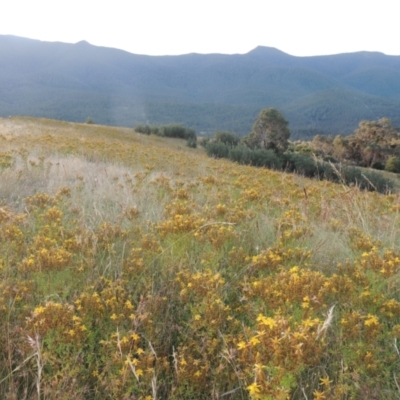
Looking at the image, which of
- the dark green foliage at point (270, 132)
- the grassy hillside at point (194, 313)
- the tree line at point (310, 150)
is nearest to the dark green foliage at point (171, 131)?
the tree line at point (310, 150)

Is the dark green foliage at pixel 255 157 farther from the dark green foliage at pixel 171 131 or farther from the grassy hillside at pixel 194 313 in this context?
the grassy hillside at pixel 194 313

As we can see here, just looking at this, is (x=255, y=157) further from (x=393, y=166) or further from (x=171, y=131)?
(x=393, y=166)

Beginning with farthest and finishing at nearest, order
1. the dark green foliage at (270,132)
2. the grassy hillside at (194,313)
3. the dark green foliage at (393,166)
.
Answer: the dark green foliage at (393,166), the dark green foliage at (270,132), the grassy hillside at (194,313)

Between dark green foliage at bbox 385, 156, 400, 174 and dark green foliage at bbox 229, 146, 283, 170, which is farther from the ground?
dark green foliage at bbox 229, 146, 283, 170

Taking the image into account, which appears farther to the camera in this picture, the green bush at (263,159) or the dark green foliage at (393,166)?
the dark green foliage at (393,166)

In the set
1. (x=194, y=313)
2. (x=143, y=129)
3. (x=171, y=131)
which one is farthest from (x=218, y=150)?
(x=194, y=313)

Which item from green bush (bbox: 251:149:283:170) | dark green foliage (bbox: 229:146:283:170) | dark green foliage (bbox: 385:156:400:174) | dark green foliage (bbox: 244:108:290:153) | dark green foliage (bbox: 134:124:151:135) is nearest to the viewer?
dark green foliage (bbox: 229:146:283:170)

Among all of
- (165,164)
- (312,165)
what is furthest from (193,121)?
(165,164)

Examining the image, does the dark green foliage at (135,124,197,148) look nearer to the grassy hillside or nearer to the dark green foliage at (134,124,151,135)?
the dark green foliage at (134,124,151,135)

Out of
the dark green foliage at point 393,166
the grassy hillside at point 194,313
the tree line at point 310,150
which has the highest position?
the grassy hillside at point 194,313

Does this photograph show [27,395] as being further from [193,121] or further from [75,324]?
[193,121]

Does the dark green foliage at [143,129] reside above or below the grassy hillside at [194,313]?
below

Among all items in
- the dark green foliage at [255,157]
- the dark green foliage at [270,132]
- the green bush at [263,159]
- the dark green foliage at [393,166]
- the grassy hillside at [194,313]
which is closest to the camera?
the grassy hillside at [194,313]

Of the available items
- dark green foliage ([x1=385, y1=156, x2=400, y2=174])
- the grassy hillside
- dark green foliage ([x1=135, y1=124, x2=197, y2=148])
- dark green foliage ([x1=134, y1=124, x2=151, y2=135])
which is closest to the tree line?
dark green foliage ([x1=385, y1=156, x2=400, y2=174])
